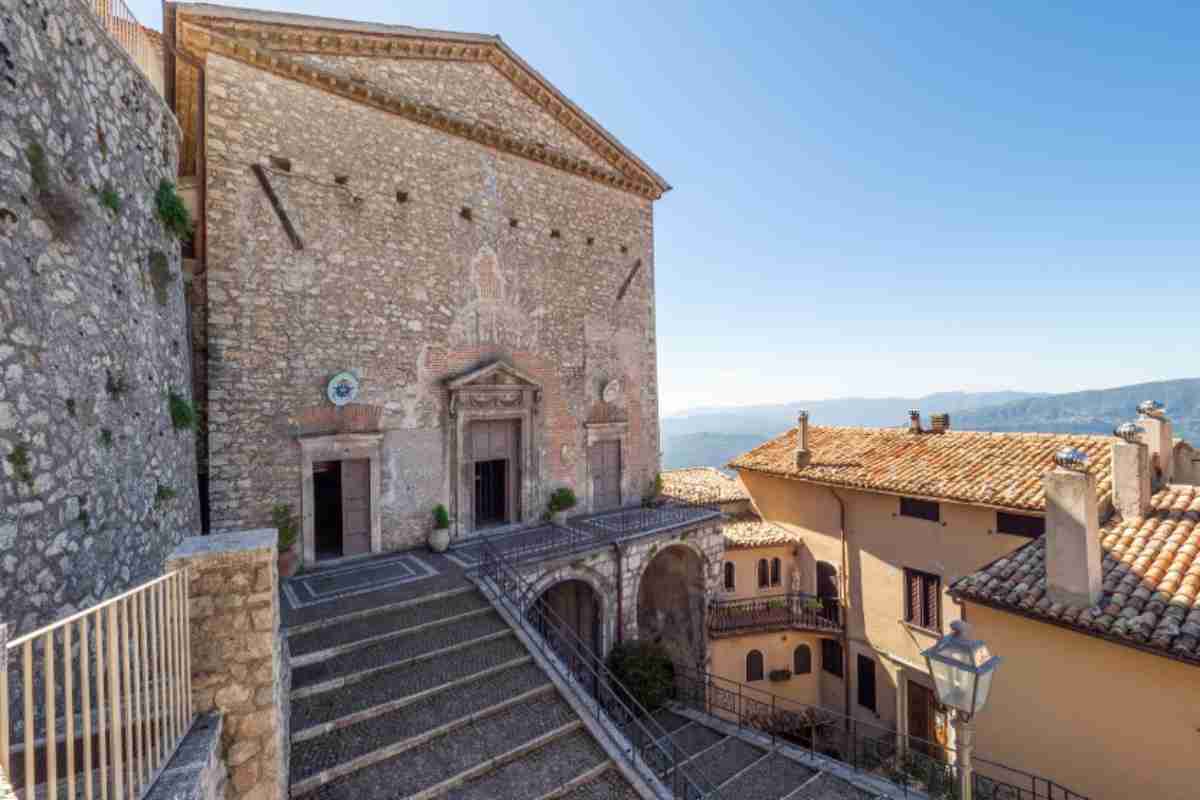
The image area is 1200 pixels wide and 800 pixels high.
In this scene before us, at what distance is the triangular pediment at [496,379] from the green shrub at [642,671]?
6.89 meters

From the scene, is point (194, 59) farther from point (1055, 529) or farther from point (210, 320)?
point (1055, 529)

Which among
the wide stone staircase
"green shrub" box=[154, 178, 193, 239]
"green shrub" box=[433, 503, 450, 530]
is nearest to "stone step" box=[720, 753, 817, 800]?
the wide stone staircase

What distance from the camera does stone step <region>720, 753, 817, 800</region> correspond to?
938cm

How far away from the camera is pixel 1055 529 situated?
27.2 ft

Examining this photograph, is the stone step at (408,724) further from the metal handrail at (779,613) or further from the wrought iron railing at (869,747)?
the metal handrail at (779,613)

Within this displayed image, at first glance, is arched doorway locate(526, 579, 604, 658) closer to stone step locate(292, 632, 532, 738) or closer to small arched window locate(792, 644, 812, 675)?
Answer: stone step locate(292, 632, 532, 738)

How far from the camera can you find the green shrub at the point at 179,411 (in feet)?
25.6

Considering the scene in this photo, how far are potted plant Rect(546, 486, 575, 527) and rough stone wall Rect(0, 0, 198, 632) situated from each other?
331 inches

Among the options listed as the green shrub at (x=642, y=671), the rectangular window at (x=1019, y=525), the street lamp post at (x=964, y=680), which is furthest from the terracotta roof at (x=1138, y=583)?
the green shrub at (x=642, y=671)

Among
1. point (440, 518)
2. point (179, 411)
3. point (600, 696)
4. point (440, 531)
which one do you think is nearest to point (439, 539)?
point (440, 531)

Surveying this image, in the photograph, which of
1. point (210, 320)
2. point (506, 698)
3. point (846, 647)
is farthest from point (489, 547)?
point (846, 647)

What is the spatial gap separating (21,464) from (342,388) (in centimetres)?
672

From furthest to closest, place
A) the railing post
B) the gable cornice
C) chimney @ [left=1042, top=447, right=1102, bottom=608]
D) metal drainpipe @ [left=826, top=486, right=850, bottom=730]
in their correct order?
metal drainpipe @ [left=826, top=486, right=850, bottom=730] → the gable cornice → chimney @ [left=1042, top=447, right=1102, bottom=608] → the railing post

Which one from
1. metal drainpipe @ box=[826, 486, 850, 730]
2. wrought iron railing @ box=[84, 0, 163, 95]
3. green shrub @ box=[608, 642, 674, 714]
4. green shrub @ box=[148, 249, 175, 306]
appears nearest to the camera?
wrought iron railing @ box=[84, 0, 163, 95]
